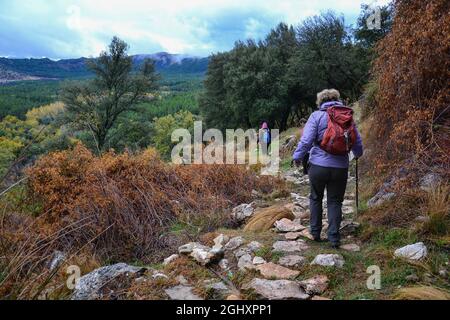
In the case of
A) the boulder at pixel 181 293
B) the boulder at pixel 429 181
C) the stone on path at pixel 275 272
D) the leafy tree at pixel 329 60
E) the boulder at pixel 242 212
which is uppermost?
the leafy tree at pixel 329 60

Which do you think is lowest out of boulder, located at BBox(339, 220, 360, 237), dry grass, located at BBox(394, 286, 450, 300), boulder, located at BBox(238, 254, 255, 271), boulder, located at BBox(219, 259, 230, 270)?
boulder, located at BBox(219, 259, 230, 270)

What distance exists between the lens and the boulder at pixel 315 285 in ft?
12.1

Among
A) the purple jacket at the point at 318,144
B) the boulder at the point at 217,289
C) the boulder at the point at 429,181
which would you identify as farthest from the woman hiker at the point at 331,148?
the boulder at the point at 217,289

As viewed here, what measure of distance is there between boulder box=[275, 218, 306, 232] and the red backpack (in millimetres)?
1369

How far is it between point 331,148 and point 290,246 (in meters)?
1.28

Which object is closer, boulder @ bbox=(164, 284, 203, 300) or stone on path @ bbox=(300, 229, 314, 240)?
boulder @ bbox=(164, 284, 203, 300)

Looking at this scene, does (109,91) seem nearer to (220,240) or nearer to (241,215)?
(241,215)

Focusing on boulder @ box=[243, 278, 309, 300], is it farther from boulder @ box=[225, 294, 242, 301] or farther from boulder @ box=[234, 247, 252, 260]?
boulder @ box=[234, 247, 252, 260]

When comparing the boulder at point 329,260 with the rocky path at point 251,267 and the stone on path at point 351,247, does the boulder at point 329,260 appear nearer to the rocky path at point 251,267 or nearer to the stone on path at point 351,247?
the rocky path at point 251,267

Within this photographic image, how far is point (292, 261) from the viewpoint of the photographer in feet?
14.3

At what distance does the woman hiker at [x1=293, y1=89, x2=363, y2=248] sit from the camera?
4.43 m

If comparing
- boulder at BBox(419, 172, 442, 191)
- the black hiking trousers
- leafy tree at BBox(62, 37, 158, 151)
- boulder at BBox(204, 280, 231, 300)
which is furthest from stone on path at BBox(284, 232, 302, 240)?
leafy tree at BBox(62, 37, 158, 151)
